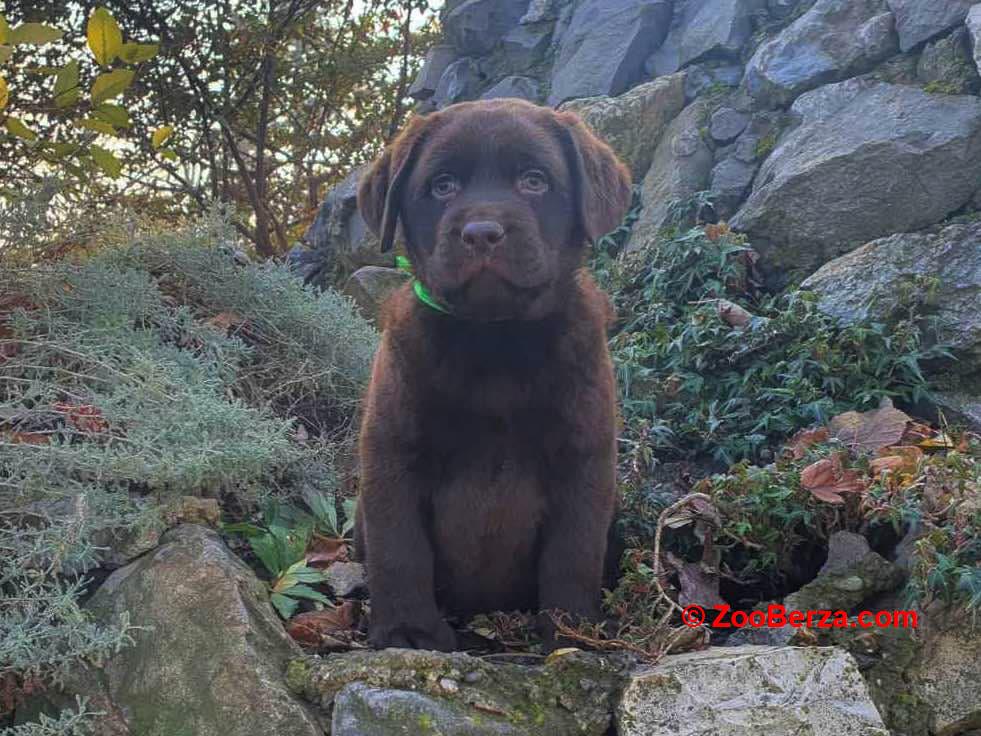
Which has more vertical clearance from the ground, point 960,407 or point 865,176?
point 865,176

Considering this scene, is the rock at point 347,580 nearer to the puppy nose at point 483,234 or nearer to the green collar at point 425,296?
the green collar at point 425,296

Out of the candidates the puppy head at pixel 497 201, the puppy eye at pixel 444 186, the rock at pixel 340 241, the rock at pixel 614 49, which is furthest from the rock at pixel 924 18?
the puppy eye at pixel 444 186

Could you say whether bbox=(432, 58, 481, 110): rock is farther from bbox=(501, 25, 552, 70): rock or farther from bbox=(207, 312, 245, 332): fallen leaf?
bbox=(207, 312, 245, 332): fallen leaf

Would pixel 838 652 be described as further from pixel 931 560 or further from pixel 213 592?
pixel 213 592

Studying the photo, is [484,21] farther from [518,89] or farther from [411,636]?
[411,636]

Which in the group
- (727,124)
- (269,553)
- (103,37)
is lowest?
(269,553)

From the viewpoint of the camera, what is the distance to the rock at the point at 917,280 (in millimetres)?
4672

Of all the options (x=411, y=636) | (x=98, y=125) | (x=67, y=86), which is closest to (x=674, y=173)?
(x=98, y=125)

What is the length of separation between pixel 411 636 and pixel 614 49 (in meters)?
4.77

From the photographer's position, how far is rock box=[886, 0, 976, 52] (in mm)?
5477

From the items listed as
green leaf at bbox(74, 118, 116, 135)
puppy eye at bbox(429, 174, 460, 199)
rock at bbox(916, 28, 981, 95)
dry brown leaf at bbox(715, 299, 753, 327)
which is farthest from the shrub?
rock at bbox(916, 28, 981, 95)

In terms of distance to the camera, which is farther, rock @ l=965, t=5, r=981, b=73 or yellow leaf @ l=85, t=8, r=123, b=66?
rock @ l=965, t=5, r=981, b=73

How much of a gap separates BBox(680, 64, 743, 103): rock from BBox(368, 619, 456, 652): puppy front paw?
4210 millimetres

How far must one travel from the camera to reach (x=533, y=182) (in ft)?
10.9
